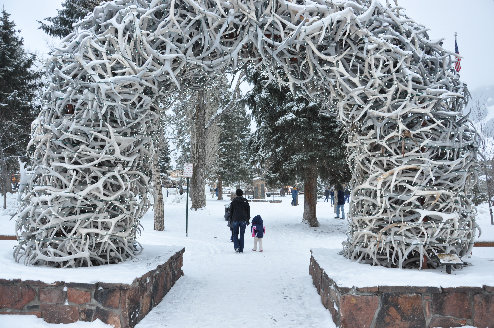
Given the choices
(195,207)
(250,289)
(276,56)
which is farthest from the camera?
(195,207)

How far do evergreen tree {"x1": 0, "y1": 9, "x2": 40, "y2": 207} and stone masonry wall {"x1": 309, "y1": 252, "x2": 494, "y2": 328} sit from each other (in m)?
20.0

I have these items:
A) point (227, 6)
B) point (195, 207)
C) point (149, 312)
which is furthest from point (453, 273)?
point (195, 207)

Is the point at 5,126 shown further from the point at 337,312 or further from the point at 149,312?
the point at 337,312

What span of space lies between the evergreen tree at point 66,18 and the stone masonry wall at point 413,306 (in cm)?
1377

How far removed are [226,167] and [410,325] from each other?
107 feet

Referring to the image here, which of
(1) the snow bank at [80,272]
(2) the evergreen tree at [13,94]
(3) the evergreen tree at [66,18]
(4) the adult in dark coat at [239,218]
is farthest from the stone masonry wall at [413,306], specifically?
(2) the evergreen tree at [13,94]

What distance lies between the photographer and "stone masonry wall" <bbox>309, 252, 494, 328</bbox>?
3.71 m

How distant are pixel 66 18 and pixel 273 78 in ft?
43.2

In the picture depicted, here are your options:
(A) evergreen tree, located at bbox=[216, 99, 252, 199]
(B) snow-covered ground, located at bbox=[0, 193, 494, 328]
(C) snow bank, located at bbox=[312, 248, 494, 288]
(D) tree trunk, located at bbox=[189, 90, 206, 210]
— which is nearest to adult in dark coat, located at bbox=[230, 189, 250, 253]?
(B) snow-covered ground, located at bbox=[0, 193, 494, 328]

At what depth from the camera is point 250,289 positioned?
591 centimetres

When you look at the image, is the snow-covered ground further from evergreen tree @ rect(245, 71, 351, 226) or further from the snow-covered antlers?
evergreen tree @ rect(245, 71, 351, 226)

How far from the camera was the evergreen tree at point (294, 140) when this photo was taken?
13508mm

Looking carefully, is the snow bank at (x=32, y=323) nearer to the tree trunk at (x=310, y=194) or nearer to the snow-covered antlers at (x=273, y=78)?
the snow-covered antlers at (x=273, y=78)

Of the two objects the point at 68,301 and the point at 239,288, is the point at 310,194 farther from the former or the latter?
the point at 68,301
